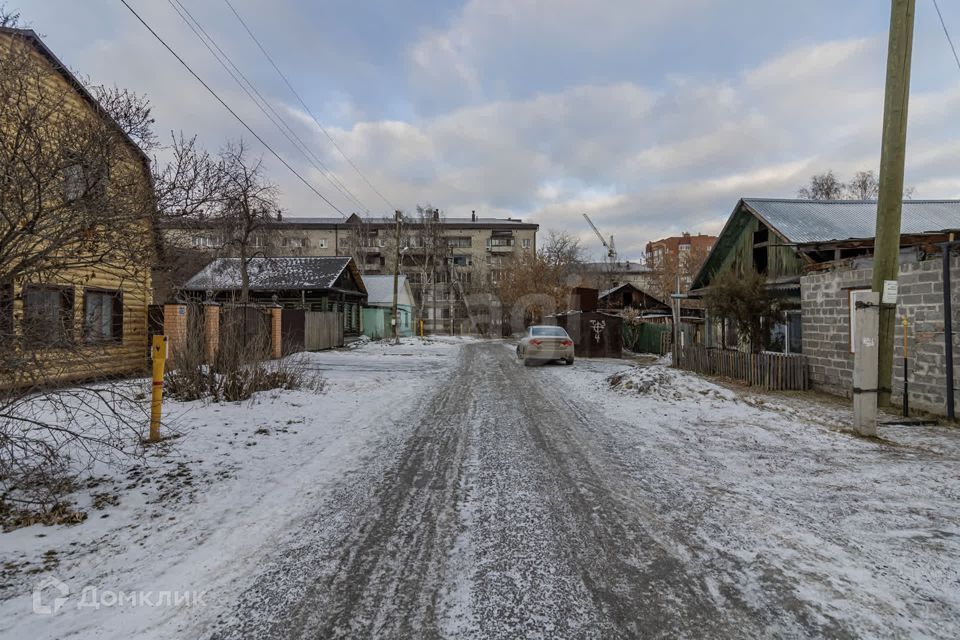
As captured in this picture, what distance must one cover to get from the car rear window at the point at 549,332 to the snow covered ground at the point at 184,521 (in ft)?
33.6

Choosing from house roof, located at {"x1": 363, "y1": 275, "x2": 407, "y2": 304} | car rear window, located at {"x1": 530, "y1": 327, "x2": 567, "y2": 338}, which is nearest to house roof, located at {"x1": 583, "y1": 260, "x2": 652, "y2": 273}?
house roof, located at {"x1": 363, "y1": 275, "x2": 407, "y2": 304}

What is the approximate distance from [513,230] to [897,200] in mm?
63988

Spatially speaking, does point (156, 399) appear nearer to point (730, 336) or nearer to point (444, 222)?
point (730, 336)

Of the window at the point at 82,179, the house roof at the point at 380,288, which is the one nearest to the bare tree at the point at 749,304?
the window at the point at 82,179

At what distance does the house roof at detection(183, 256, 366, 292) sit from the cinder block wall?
880 inches

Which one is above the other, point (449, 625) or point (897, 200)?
point (897, 200)

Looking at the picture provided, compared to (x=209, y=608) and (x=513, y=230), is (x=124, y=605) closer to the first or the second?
(x=209, y=608)

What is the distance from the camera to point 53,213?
3463 millimetres

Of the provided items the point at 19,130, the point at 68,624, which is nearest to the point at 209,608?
the point at 68,624

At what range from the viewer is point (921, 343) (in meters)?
8.00

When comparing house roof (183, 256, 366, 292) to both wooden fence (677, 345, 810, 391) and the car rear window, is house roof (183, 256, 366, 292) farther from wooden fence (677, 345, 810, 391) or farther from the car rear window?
wooden fence (677, 345, 810, 391)

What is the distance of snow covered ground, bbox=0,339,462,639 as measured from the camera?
8.30ft

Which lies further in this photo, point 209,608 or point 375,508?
point 375,508

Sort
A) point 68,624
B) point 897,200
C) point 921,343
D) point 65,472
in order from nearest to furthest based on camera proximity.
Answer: point 68,624 < point 65,472 < point 897,200 < point 921,343
